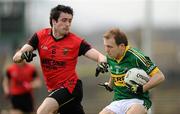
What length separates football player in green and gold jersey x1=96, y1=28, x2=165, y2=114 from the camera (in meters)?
9.84

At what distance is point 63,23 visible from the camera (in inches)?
417

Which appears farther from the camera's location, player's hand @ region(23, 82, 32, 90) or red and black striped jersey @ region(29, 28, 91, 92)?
player's hand @ region(23, 82, 32, 90)

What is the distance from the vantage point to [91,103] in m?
22.0

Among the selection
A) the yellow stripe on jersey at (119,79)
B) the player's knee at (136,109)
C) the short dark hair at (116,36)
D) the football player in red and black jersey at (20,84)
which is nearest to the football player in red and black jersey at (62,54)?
the yellow stripe on jersey at (119,79)

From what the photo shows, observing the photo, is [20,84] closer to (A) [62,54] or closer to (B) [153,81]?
(A) [62,54]

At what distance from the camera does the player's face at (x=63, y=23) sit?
1055 cm

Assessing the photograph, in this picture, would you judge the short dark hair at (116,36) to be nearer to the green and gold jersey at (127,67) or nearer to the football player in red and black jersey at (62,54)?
the green and gold jersey at (127,67)

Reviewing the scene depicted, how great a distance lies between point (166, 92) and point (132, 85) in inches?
506

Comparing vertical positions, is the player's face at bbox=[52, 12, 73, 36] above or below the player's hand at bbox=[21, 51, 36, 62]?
above

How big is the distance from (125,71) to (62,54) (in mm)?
1124

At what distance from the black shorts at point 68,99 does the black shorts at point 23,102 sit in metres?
7.06

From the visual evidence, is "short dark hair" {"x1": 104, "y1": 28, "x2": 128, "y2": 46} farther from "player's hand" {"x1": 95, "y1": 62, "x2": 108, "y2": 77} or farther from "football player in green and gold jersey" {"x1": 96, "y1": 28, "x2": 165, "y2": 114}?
"player's hand" {"x1": 95, "y1": 62, "x2": 108, "y2": 77}

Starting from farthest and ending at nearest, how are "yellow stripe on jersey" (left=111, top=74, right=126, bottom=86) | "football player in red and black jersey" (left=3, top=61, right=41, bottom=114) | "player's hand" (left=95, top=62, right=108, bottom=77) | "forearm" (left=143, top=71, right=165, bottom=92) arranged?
Result: "football player in red and black jersey" (left=3, top=61, right=41, bottom=114) < "player's hand" (left=95, top=62, right=108, bottom=77) < "yellow stripe on jersey" (left=111, top=74, right=126, bottom=86) < "forearm" (left=143, top=71, right=165, bottom=92)

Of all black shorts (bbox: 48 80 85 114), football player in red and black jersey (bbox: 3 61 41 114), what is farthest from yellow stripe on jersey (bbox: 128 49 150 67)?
football player in red and black jersey (bbox: 3 61 41 114)
